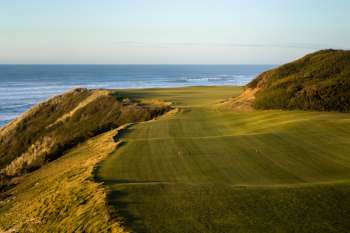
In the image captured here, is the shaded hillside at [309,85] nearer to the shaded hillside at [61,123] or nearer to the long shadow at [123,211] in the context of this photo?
the shaded hillside at [61,123]

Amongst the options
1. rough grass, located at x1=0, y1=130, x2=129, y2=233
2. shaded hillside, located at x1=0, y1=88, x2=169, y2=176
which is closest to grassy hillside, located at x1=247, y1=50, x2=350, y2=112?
shaded hillside, located at x1=0, y1=88, x2=169, y2=176

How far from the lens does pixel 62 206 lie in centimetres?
1673

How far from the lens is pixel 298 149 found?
71.5 ft

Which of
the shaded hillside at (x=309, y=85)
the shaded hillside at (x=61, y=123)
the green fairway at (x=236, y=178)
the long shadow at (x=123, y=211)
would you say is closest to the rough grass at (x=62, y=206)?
the long shadow at (x=123, y=211)

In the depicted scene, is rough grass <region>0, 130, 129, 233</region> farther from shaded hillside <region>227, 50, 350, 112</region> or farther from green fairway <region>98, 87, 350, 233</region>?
shaded hillside <region>227, 50, 350, 112</region>

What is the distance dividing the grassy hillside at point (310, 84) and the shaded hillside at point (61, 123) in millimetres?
10370

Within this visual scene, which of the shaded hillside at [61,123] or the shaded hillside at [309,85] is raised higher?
the shaded hillside at [309,85]

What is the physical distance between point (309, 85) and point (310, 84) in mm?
219

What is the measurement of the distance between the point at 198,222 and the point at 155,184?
412 centimetres

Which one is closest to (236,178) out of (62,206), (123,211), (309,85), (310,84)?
(123,211)

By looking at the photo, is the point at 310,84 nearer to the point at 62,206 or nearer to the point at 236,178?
the point at 236,178

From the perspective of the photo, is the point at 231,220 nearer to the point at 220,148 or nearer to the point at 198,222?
the point at 198,222

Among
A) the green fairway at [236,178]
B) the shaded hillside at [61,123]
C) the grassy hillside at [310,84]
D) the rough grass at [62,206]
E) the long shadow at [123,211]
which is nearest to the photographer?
the long shadow at [123,211]

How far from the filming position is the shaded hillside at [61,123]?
3712cm
